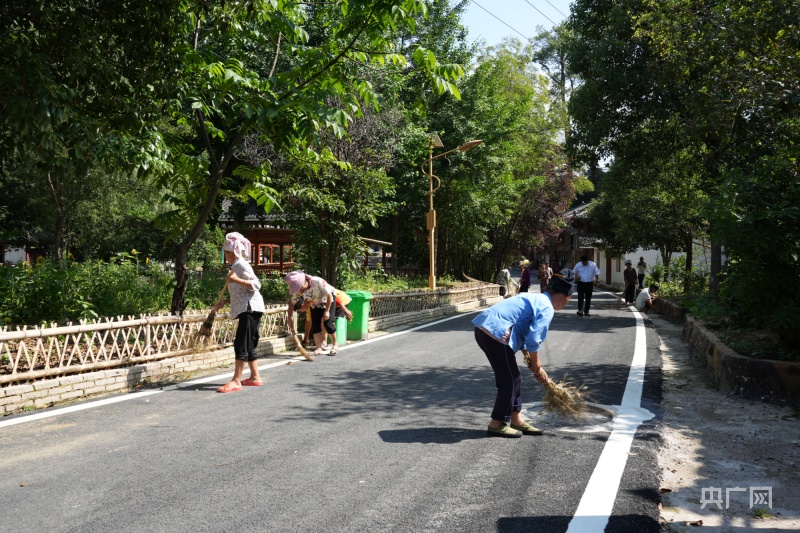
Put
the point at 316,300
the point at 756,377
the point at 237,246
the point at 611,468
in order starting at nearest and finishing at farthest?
1. the point at 611,468
2. the point at 756,377
3. the point at 237,246
4. the point at 316,300

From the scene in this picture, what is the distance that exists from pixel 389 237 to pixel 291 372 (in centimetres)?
2141

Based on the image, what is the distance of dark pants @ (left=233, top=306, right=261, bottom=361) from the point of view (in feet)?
24.8

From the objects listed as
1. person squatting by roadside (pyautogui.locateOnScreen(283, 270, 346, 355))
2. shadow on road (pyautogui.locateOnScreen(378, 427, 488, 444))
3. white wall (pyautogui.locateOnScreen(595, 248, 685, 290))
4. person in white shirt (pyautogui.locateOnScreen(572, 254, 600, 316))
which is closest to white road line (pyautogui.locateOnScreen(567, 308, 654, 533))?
shadow on road (pyautogui.locateOnScreen(378, 427, 488, 444))

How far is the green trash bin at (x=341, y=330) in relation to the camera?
472 inches

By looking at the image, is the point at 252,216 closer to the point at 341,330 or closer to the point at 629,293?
the point at 629,293

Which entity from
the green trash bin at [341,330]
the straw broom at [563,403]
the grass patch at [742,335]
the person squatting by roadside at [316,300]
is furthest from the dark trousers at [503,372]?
the green trash bin at [341,330]

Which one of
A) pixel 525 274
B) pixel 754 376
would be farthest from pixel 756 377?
pixel 525 274

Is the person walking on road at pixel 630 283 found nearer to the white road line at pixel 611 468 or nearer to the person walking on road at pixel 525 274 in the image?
the person walking on road at pixel 525 274

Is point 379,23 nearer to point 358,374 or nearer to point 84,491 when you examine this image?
point 358,374

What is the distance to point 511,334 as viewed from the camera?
556cm

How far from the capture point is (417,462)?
493 centimetres

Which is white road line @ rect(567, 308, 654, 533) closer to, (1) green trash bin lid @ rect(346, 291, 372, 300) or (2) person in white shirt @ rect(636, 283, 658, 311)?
(1) green trash bin lid @ rect(346, 291, 372, 300)

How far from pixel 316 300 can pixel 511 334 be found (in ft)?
17.6

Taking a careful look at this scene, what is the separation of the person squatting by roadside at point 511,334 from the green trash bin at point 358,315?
709cm
